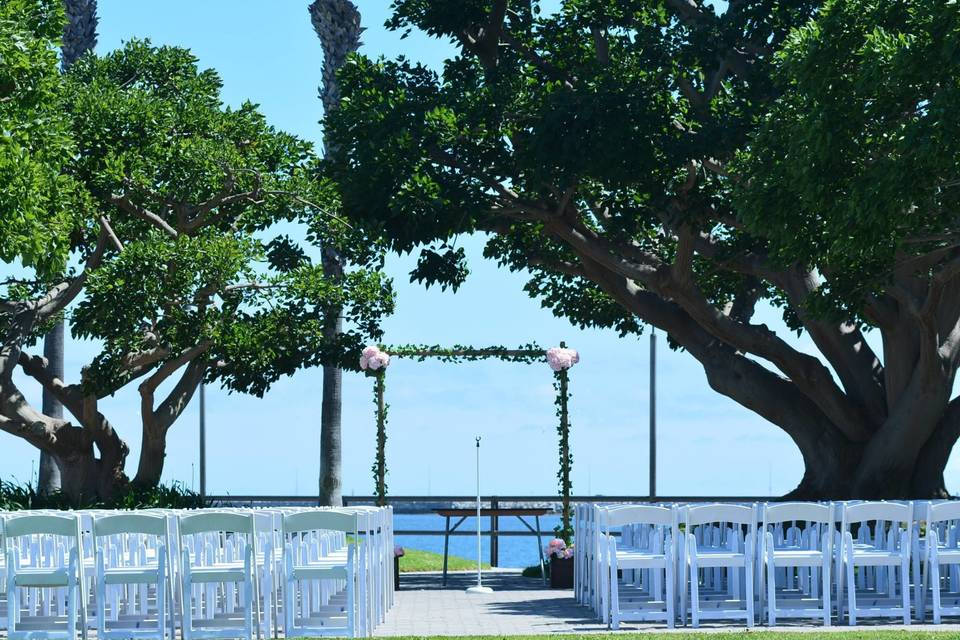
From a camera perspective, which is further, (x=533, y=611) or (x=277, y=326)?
(x=277, y=326)

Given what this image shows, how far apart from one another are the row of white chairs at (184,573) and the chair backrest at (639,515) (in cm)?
207

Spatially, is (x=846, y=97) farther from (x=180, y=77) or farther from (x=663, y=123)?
(x=180, y=77)

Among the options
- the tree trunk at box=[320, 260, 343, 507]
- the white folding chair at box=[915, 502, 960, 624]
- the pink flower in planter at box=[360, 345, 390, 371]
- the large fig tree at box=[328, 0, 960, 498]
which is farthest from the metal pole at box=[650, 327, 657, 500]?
the white folding chair at box=[915, 502, 960, 624]

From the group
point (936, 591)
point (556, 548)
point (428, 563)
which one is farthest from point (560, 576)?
point (936, 591)

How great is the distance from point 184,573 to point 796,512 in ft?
16.4

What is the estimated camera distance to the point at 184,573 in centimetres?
984

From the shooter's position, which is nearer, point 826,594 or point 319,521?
point 319,521

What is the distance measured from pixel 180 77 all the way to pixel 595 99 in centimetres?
764

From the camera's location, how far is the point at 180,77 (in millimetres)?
20891

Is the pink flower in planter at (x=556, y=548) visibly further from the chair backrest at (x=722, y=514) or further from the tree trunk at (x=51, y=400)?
the tree trunk at (x=51, y=400)

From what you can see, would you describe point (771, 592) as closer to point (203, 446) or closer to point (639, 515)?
point (639, 515)

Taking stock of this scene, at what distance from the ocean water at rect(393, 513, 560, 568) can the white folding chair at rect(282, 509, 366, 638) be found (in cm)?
745

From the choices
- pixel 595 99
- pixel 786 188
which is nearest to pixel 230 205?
pixel 595 99

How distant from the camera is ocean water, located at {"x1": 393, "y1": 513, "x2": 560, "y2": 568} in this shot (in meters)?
23.4
